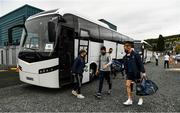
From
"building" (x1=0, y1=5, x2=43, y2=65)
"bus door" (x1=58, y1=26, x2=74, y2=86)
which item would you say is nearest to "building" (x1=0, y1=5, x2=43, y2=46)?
"building" (x1=0, y1=5, x2=43, y2=65)

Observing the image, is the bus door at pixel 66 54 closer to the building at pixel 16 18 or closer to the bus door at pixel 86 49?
the bus door at pixel 86 49

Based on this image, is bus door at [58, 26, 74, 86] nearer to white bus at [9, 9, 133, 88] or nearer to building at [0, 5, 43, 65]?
white bus at [9, 9, 133, 88]

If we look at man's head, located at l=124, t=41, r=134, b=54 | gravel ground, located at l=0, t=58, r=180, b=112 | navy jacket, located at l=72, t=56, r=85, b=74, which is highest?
man's head, located at l=124, t=41, r=134, b=54

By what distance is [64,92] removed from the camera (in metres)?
6.87

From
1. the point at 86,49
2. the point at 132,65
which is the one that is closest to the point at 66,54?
the point at 86,49

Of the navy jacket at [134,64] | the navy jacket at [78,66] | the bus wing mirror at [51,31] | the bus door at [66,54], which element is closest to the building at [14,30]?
the bus door at [66,54]

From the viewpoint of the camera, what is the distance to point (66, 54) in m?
6.64

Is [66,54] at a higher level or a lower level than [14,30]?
lower

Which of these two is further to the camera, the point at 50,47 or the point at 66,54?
the point at 66,54

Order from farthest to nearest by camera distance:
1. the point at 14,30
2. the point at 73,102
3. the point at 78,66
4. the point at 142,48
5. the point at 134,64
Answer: the point at 142,48 < the point at 14,30 < the point at 78,66 < the point at 73,102 < the point at 134,64

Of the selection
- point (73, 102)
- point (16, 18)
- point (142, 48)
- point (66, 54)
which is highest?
point (16, 18)

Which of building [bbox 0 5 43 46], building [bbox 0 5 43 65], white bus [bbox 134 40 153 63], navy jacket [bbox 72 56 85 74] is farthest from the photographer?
building [bbox 0 5 43 46]

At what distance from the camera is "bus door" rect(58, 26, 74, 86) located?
6.42 meters

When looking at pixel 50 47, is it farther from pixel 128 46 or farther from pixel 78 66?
pixel 128 46
